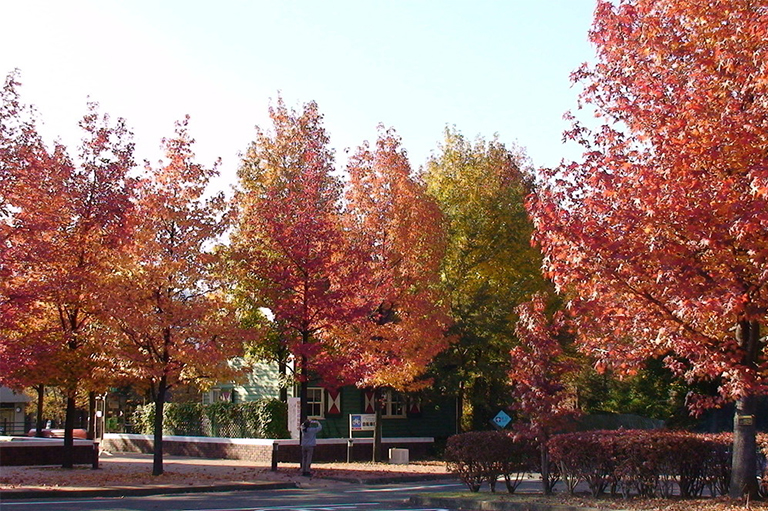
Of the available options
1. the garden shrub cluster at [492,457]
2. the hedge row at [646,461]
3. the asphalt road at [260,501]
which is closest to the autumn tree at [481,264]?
the asphalt road at [260,501]

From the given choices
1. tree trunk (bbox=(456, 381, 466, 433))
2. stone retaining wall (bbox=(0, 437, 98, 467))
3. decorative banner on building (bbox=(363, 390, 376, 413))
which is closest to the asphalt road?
stone retaining wall (bbox=(0, 437, 98, 467))

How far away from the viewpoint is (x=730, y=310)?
41.8ft

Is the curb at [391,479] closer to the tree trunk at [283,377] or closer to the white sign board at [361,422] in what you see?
the white sign board at [361,422]

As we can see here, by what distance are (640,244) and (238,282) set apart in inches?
647

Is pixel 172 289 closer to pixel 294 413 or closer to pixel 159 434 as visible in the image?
pixel 159 434

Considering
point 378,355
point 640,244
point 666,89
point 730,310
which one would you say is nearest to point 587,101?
point 666,89

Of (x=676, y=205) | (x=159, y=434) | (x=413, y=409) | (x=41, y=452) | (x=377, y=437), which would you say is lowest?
(x=41, y=452)

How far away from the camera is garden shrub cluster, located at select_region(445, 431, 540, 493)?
1831cm

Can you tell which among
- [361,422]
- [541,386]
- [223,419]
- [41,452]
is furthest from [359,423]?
[541,386]

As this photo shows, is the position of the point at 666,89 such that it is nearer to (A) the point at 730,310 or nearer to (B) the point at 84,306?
(A) the point at 730,310

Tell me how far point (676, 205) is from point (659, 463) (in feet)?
14.9

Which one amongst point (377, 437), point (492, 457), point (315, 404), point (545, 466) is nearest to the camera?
point (545, 466)

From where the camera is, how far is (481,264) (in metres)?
38.7

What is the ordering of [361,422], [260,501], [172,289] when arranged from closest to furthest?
1. [260,501]
2. [172,289]
3. [361,422]
